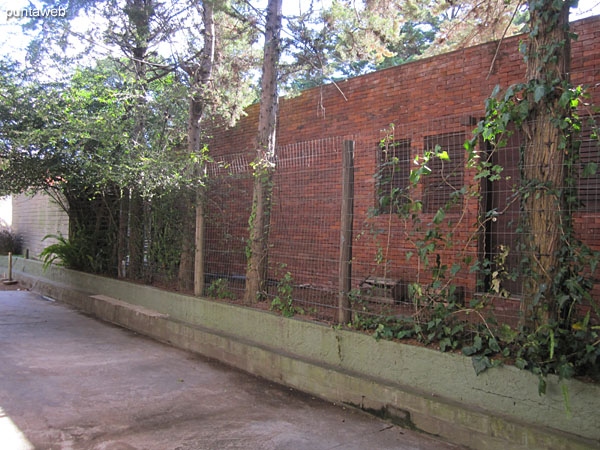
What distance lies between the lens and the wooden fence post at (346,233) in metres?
5.14

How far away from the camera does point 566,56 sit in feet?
12.6

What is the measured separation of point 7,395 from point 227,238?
3266mm

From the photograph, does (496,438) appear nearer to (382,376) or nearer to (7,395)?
(382,376)

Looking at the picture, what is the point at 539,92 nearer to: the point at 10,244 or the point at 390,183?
the point at 390,183

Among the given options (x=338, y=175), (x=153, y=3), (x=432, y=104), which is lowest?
(x=338, y=175)

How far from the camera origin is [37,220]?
16906mm

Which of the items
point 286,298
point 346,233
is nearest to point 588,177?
point 346,233

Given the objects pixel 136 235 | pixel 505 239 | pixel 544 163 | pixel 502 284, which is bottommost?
pixel 502 284

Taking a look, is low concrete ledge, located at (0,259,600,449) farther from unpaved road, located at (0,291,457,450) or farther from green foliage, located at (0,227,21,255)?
green foliage, located at (0,227,21,255)

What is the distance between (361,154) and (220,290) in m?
2.92

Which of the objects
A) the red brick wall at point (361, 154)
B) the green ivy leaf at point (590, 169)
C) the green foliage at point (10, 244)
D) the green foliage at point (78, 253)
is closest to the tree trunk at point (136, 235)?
the green foliage at point (78, 253)

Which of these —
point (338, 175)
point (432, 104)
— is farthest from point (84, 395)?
point (432, 104)

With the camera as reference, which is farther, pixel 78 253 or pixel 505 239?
pixel 78 253

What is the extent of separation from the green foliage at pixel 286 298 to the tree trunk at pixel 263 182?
50cm
